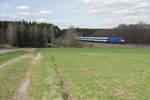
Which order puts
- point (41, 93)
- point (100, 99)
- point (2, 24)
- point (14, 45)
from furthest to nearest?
point (2, 24) < point (14, 45) < point (41, 93) < point (100, 99)

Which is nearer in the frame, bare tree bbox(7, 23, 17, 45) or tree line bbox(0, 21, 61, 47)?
bare tree bbox(7, 23, 17, 45)

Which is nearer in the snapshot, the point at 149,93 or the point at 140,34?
the point at 149,93

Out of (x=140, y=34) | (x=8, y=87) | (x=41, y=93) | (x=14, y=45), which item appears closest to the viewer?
(x=41, y=93)

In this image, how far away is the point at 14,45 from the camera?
62188 mm

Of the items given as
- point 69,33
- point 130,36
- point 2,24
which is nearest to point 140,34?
point 130,36

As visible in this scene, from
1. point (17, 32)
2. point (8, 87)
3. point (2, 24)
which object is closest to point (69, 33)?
point (17, 32)

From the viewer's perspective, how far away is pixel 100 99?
560 cm

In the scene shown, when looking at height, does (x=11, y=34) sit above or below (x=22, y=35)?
above

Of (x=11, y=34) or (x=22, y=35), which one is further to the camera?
(x=22, y=35)

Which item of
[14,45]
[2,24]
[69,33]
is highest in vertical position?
[2,24]

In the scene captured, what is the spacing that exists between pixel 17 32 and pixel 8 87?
60764mm

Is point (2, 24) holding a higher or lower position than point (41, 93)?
higher

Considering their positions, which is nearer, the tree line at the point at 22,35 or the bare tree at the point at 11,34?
the bare tree at the point at 11,34

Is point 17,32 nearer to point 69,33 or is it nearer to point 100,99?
point 69,33
